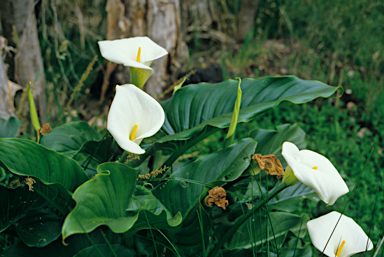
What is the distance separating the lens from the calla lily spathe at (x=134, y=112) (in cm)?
66

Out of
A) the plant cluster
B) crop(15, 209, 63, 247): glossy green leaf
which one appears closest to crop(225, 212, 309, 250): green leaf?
the plant cluster

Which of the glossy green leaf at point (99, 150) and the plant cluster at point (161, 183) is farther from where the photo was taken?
the glossy green leaf at point (99, 150)

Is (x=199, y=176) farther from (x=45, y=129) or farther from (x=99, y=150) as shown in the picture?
(x=45, y=129)

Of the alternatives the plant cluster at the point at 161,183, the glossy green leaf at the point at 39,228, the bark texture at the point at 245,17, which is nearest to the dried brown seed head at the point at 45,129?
the plant cluster at the point at 161,183

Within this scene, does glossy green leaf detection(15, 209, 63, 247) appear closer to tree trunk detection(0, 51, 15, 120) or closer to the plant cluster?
the plant cluster

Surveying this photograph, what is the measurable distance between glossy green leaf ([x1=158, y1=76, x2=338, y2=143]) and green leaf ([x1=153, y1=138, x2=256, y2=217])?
97 millimetres

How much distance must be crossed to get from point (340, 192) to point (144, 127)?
0.45 metres

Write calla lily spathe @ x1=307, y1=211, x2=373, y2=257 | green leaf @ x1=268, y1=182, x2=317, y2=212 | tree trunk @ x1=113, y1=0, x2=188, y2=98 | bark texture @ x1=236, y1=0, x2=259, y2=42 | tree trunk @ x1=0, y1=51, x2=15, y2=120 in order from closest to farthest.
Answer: calla lily spathe @ x1=307, y1=211, x2=373, y2=257
green leaf @ x1=268, y1=182, x2=317, y2=212
tree trunk @ x1=0, y1=51, x2=15, y2=120
tree trunk @ x1=113, y1=0, x2=188, y2=98
bark texture @ x1=236, y1=0, x2=259, y2=42

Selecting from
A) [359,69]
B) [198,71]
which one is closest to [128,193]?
[198,71]

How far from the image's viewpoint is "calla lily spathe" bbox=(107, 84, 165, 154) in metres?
0.66

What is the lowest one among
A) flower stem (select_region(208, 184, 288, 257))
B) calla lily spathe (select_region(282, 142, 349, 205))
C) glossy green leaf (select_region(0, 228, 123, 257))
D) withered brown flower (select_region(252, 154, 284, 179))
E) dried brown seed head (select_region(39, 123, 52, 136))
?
glossy green leaf (select_region(0, 228, 123, 257))

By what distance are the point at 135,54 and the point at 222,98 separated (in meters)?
0.31

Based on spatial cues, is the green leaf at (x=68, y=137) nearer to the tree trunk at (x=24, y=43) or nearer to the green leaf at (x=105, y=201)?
the green leaf at (x=105, y=201)

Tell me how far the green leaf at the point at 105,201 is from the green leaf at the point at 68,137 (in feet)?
1.09
